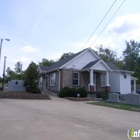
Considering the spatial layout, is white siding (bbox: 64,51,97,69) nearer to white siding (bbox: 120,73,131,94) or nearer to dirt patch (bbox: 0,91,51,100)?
white siding (bbox: 120,73,131,94)

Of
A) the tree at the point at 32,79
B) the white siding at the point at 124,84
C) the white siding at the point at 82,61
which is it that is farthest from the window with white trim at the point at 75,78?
the white siding at the point at 124,84

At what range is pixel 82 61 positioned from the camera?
→ 82.5ft

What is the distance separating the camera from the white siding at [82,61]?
2411 cm

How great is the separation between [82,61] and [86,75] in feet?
6.69

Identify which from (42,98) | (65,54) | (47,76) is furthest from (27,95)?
(65,54)

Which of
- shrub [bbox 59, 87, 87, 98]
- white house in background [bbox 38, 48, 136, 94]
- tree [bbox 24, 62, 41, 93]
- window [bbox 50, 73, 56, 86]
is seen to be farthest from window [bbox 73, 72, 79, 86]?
tree [bbox 24, 62, 41, 93]

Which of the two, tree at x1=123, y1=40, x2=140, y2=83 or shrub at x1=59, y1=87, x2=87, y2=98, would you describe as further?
→ tree at x1=123, y1=40, x2=140, y2=83

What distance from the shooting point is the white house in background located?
23344 millimetres

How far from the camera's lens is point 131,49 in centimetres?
5441

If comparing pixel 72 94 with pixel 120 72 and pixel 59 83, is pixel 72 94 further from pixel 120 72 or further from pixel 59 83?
pixel 120 72

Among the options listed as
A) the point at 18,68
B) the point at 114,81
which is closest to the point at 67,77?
the point at 114,81

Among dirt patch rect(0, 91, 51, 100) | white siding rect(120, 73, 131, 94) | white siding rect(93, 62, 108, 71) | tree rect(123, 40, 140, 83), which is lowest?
dirt patch rect(0, 91, 51, 100)

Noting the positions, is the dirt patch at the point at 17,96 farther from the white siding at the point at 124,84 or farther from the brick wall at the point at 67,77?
the white siding at the point at 124,84

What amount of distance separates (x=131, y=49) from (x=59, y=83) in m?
37.9
